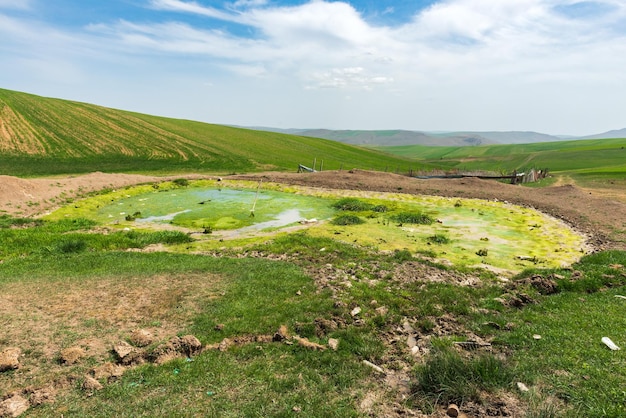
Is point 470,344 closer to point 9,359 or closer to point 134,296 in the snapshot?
point 134,296

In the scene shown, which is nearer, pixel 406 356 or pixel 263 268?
pixel 406 356

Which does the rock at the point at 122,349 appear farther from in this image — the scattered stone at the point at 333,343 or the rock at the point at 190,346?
the scattered stone at the point at 333,343

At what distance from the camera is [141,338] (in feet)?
27.2

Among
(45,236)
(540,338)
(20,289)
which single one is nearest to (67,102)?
(45,236)

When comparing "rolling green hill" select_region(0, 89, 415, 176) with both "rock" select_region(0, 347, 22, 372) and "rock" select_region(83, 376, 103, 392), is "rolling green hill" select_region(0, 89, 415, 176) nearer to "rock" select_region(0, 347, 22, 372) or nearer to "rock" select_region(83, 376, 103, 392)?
"rock" select_region(0, 347, 22, 372)

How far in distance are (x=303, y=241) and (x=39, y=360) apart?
11.5m

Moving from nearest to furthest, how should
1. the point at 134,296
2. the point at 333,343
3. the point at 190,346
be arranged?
the point at 190,346
the point at 333,343
the point at 134,296

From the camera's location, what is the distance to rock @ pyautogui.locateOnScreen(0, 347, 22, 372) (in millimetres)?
7062

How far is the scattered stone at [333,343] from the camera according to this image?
812 cm

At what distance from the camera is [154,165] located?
49.5 metres

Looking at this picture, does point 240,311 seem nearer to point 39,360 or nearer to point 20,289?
point 39,360

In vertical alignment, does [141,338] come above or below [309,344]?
below

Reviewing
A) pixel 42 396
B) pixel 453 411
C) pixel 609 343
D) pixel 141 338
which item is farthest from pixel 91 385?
pixel 609 343

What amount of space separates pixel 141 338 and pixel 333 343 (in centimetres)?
466
